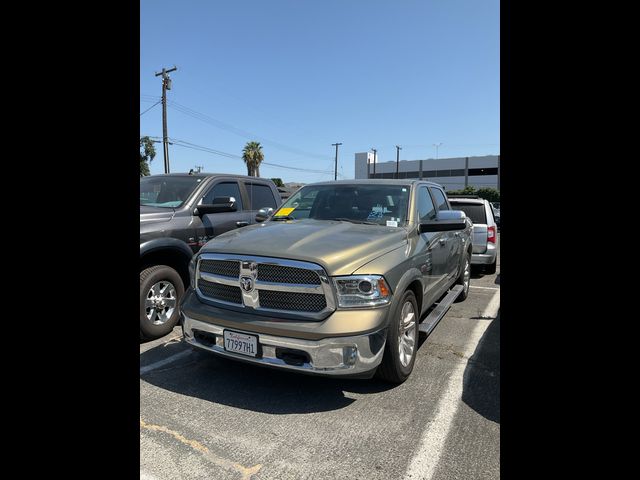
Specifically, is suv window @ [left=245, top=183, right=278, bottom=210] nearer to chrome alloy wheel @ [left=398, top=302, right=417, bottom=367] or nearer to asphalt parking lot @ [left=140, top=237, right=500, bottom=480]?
asphalt parking lot @ [left=140, top=237, right=500, bottom=480]

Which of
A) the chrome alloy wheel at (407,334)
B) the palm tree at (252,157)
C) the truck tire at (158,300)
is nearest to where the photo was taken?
the chrome alloy wheel at (407,334)

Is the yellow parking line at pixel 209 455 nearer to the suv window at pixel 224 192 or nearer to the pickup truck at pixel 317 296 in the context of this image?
the pickup truck at pixel 317 296

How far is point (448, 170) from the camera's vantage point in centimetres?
6875

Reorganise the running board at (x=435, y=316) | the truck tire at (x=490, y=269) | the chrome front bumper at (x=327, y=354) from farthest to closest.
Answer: the truck tire at (x=490, y=269) < the running board at (x=435, y=316) < the chrome front bumper at (x=327, y=354)

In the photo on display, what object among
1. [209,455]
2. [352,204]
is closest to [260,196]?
[352,204]

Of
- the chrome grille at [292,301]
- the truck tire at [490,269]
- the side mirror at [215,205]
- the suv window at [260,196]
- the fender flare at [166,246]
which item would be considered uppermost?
the suv window at [260,196]

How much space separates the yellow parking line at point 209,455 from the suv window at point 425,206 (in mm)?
2945

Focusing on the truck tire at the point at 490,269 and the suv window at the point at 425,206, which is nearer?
the suv window at the point at 425,206

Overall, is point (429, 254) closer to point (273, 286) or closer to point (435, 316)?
point (435, 316)

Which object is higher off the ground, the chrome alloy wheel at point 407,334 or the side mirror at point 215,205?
the side mirror at point 215,205

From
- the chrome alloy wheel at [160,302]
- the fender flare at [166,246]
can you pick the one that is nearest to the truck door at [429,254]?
the fender flare at [166,246]

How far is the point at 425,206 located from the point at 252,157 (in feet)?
155

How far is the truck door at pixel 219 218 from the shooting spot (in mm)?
5309
